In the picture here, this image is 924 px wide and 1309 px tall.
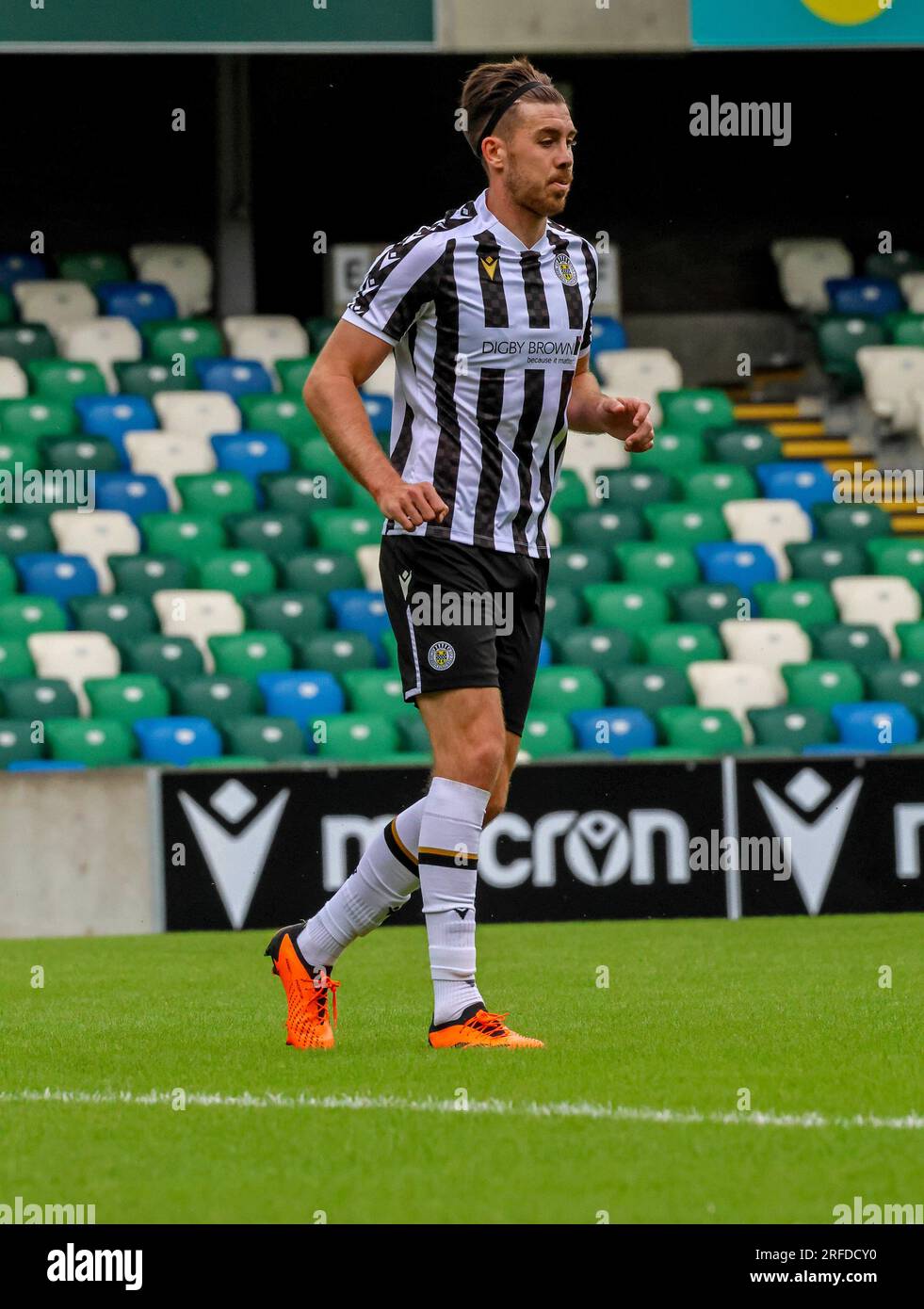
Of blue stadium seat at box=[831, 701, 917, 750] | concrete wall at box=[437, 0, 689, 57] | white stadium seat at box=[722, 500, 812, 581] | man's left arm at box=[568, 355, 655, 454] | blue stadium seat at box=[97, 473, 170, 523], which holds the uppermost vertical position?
concrete wall at box=[437, 0, 689, 57]

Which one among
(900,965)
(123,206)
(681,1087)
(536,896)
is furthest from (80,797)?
(123,206)

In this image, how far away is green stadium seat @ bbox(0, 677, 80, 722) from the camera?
10477 millimetres

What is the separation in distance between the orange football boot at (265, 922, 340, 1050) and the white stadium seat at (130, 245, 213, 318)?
35.0 feet

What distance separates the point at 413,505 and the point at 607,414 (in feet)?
2.49

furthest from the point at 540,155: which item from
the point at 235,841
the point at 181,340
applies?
the point at 181,340

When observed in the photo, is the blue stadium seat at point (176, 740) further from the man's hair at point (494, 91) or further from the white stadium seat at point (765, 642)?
the man's hair at point (494, 91)

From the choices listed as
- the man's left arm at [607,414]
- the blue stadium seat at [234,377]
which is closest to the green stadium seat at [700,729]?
Result: the blue stadium seat at [234,377]

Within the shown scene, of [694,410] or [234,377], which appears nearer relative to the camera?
[234,377]

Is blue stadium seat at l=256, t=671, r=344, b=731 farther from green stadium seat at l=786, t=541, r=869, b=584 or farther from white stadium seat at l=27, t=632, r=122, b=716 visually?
green stadium seat at l=786, t=541, r=869, b=584

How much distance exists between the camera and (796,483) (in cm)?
1341

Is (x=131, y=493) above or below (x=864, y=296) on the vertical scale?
below

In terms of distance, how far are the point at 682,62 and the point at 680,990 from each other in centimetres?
1106

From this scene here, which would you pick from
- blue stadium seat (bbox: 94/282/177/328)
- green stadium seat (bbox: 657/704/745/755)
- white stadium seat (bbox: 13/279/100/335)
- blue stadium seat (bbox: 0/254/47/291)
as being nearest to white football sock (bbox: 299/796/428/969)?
green stadium seat (bbox: 657/704/745/755)

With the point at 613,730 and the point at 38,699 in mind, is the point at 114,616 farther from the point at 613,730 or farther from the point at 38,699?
the point at 613,730
